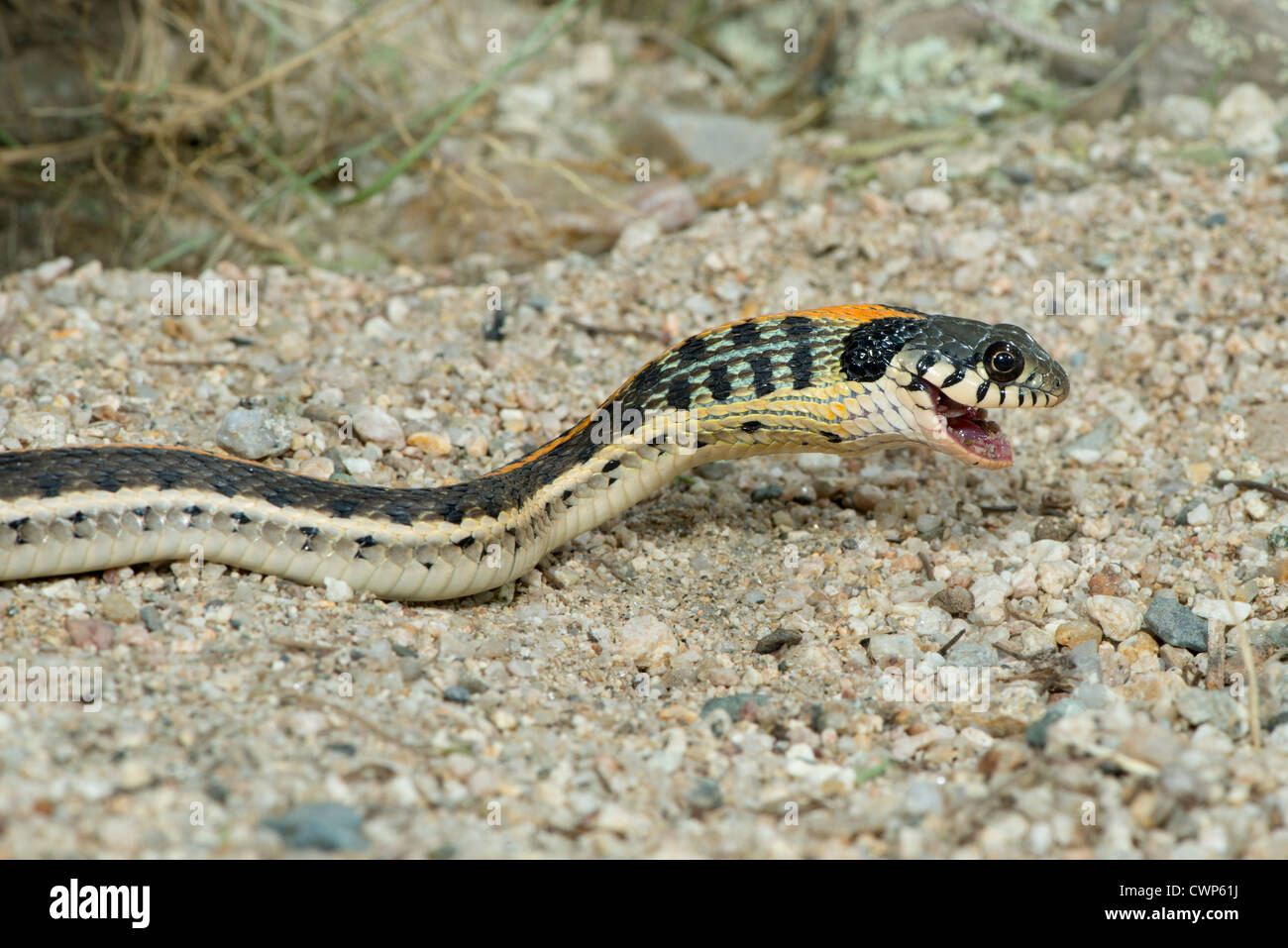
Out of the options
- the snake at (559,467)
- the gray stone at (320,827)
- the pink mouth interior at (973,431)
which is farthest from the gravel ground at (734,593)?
the pink mouth interior at (973,431)

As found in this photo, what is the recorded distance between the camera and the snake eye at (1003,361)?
4547 millimetres

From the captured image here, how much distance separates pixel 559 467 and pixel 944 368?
65.4 inches

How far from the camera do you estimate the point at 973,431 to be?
4797mm

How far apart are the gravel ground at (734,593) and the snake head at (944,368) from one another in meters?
0.76

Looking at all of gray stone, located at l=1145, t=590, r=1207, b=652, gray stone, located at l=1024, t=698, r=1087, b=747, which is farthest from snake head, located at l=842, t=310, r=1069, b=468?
gray stone, located at l=1024, t=698, r=1087, b=747

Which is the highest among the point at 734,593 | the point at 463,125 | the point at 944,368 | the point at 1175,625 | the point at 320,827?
the point at 463,125

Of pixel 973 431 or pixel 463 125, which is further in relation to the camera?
pixel 463 125

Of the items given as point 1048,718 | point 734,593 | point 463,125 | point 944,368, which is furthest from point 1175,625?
point 463,125

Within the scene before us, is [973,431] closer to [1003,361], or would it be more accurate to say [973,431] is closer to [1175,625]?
[1003,361]

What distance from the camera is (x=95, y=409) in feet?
16.7

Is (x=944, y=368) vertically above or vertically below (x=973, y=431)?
above

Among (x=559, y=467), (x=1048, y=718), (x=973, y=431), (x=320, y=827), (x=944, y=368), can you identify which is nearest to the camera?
(x=320, y=827)

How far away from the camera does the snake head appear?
4.54 meters

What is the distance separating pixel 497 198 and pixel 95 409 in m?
2.94
